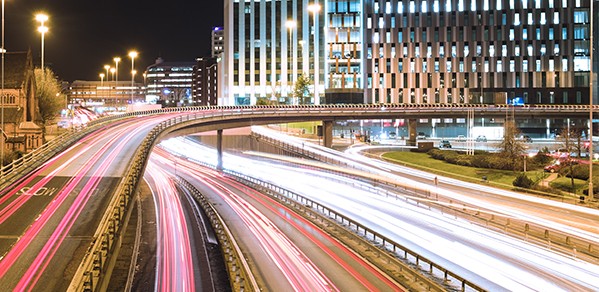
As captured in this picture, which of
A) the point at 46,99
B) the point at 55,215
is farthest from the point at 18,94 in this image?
the point at 55,215

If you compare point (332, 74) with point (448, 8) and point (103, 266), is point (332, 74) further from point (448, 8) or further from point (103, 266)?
point (103, 266)

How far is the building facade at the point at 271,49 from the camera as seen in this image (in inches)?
5650

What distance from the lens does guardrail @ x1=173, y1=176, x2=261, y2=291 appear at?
23.7 metres

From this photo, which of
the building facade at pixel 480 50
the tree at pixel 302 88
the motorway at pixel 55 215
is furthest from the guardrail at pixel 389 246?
the building facade at pixel 480 50

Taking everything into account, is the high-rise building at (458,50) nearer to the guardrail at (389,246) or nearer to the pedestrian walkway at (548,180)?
the pedestrian walkway at (548,180)

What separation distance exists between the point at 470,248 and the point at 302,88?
345ft

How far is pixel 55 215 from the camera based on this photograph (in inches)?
946

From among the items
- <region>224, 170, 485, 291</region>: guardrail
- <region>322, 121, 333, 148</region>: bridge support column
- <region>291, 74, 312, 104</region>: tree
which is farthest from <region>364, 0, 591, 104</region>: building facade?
<region>224, 170, 485, 291</region>: guardrail

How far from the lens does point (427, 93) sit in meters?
133

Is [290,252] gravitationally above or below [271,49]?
below

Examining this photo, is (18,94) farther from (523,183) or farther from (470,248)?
(523,183)

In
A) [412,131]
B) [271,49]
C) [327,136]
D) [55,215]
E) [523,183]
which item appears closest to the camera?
[55,215]

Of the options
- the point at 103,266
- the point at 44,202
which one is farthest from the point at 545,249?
the point at 44,202

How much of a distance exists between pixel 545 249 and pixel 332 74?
374ft
